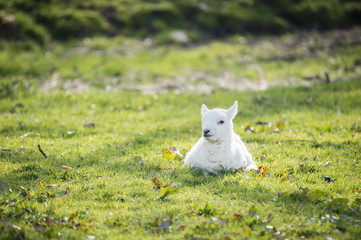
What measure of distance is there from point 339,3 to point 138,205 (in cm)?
2483

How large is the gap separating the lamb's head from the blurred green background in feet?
47.4

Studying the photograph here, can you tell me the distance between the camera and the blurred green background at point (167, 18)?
1905 cm

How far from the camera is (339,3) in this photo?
2372cm

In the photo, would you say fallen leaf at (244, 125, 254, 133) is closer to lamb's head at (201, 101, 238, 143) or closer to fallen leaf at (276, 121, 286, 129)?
fallen leaf at (276, 121, 286, 129)

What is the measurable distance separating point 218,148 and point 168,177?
3.33 feet

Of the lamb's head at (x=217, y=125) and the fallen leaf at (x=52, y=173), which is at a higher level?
the lamb's head at (x=217, y=125)

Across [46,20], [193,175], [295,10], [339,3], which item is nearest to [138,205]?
[193,175]

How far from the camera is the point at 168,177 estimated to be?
559cm

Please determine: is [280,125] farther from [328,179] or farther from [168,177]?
[168,177]

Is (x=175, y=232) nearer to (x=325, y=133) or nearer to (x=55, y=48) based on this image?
(x=325, y=133)

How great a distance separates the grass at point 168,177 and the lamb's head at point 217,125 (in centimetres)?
74

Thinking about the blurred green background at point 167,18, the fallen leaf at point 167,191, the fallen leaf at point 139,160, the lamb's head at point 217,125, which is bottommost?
the fallen leaf at point 139,160

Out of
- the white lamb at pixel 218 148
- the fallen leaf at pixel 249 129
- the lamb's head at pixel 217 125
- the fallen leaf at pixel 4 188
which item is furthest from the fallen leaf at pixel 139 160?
the fallen leaf at pixel 249 129

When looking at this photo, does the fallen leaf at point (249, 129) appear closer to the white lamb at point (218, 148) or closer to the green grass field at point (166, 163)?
the green grass field at point (166, 163)
